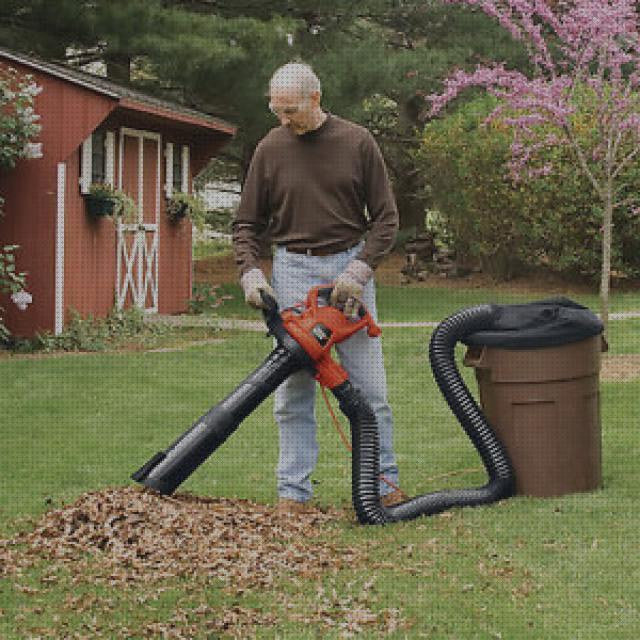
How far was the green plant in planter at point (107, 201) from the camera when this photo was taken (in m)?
13.8

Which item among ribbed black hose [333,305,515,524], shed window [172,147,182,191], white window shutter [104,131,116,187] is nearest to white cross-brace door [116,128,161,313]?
white window shutter [104,131,116,187]

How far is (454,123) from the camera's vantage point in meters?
20.4

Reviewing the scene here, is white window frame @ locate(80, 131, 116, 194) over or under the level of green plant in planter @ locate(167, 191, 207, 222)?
over

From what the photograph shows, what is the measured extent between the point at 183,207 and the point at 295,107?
11.3 meters

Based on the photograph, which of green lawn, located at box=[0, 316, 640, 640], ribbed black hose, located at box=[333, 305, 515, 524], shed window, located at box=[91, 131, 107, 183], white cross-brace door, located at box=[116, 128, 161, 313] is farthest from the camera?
white cross-brace door, located at box=[116, 128, 161, 313]

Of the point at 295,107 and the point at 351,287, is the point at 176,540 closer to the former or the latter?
the point at 351,287

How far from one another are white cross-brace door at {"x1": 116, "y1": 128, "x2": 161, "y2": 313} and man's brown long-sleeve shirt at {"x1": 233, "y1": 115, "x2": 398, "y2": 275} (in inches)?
353

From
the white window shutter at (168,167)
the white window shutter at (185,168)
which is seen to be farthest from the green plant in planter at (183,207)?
the white window shutter at (185,168)

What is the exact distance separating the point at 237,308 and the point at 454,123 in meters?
4.52

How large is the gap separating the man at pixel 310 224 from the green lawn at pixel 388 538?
0.51m

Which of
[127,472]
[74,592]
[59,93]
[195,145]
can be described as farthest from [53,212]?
[74,592]

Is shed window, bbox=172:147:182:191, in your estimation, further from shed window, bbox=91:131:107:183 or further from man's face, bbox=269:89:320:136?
man's face, bbox=269:89:320:136

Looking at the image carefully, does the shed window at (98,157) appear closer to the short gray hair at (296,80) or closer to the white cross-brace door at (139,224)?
the white cross-brace door at (139,224)

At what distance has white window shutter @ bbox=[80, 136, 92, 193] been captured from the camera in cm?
1379
